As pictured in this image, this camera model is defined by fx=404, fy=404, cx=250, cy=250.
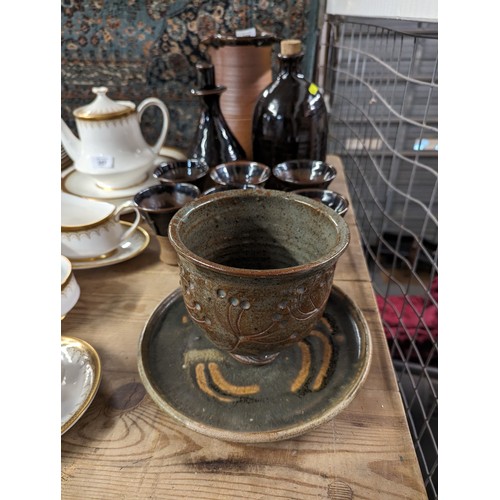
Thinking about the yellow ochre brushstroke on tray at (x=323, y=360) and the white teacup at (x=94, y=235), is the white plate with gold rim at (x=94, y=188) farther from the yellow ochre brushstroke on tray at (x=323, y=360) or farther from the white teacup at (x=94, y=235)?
the yellow ochre brushstroke on tray at (x=323, y=360)

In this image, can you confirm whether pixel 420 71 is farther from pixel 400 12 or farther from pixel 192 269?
pixel 192 269

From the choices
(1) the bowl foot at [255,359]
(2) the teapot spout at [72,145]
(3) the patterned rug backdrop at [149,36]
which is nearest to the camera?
(1) the bowl foot at [255,359]

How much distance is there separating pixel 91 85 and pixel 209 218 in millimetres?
889

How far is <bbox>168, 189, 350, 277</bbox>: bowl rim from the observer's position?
0.33 metres

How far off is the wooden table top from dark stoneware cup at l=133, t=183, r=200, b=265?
0.69ft

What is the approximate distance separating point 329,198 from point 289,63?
1.01ft

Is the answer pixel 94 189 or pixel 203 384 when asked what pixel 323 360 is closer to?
pixel 203 384

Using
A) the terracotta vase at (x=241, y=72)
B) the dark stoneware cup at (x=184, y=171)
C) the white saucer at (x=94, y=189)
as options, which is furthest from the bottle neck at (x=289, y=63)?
the white saucer at (x=94, y=189)

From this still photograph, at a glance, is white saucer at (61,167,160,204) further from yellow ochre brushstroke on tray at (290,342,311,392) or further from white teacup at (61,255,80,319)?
yellow ochre brushstroke on tray at (290,342,311,392)

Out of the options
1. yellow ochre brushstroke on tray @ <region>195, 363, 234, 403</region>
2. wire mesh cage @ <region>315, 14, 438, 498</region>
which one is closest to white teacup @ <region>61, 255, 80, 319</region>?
yellow ochre brushstroke on tray @ <region>195, 363, 234, 403</region>

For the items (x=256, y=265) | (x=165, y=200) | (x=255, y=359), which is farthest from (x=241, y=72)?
(x=255, y=359)

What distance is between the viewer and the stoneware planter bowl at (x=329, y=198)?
57cm

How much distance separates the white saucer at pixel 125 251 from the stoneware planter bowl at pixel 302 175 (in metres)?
0.25

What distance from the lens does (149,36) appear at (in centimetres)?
104
